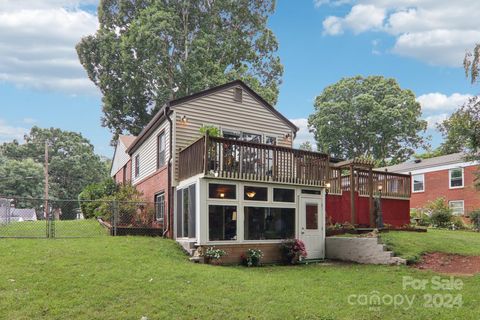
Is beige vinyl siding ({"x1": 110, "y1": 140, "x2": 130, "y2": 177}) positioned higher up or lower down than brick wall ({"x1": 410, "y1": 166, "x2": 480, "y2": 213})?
higher up

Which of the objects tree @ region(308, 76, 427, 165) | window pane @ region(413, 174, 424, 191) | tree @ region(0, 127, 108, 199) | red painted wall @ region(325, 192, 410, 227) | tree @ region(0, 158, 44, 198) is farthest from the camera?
tree @ region(0, 127, 108, 199)

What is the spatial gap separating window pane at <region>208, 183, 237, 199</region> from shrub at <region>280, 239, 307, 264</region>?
2.26 metres

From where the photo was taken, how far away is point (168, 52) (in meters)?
27.9

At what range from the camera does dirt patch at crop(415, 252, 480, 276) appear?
9.77m

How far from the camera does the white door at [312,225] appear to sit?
12836mm

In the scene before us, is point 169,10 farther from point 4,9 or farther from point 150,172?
point 150,172

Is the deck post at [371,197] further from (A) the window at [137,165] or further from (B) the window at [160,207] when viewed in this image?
(A) the window at [137,165]

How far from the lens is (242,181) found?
1166 cm

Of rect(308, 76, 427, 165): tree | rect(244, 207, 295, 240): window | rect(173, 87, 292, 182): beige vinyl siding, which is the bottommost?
rect(244, 207, 295, 240): window

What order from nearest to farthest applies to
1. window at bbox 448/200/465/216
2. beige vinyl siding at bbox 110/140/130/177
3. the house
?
the house → beige vinyl siding at bbox 110/140/130/177 → window at bbox 448/200/465/216

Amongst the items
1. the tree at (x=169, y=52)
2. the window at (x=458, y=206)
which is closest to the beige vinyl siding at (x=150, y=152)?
the tree at (x=169, y=52)

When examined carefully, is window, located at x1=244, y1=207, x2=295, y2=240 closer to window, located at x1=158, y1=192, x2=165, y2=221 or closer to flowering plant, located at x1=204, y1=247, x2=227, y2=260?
flowering plant, located at x1=204, y1=247, x2=227, y2=260

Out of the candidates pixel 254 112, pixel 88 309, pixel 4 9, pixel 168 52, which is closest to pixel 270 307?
pixel 88 309

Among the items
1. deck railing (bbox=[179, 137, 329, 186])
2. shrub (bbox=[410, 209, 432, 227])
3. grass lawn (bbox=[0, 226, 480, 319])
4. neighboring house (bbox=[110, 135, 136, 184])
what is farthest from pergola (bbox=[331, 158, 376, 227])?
neighboring house (bbox=[110, 135, 136, 184])
